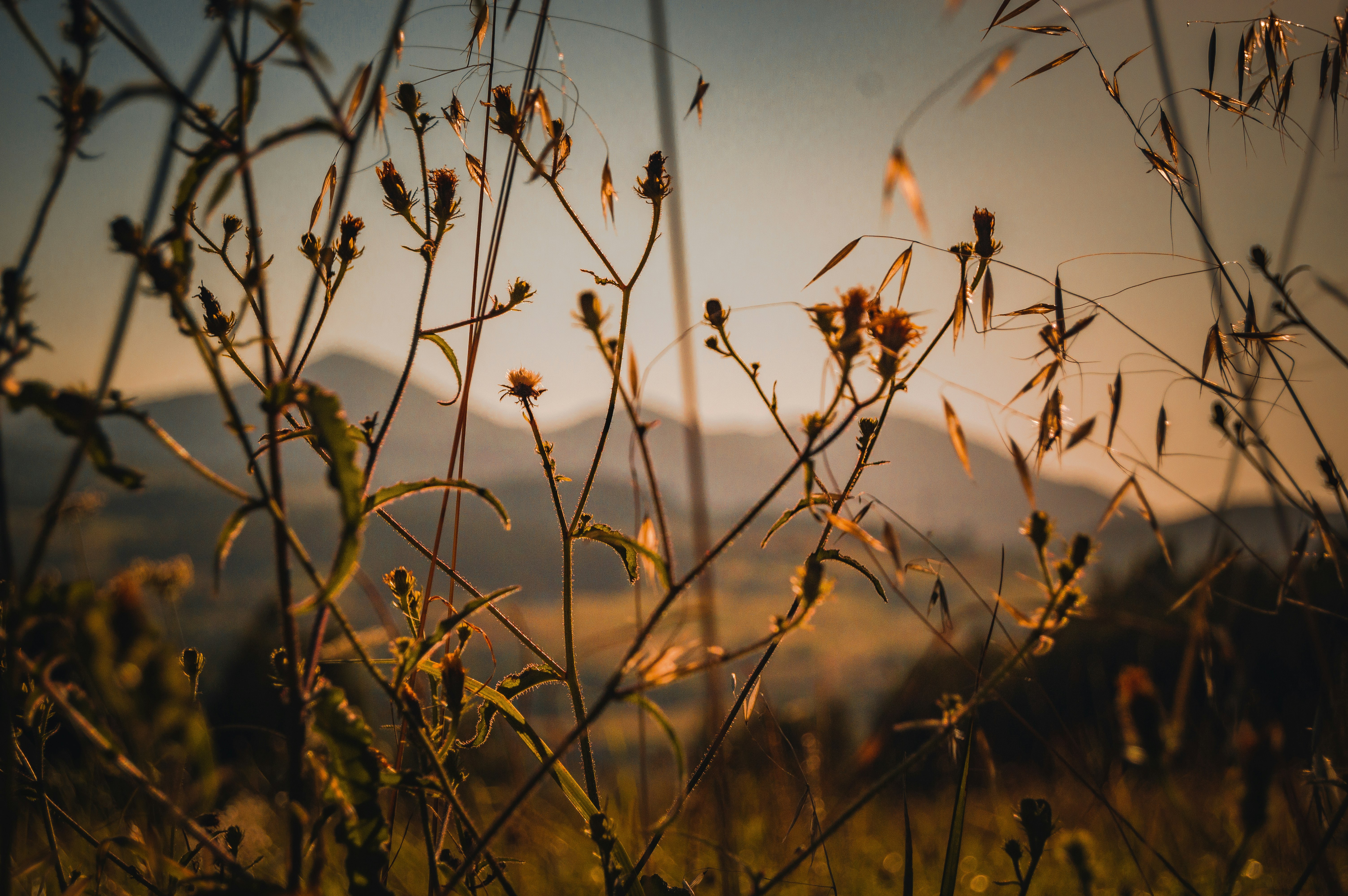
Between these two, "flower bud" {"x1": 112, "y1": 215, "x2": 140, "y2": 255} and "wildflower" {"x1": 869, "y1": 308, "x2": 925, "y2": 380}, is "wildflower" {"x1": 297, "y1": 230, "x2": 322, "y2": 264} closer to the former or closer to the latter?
"flower bud" {"x1": 112, "y1": 215, "x2": 140, "y2": 255}

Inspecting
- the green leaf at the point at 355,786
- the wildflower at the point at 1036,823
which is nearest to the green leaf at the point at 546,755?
the green leaf at the point at 355,786

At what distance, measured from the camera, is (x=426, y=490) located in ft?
2.88

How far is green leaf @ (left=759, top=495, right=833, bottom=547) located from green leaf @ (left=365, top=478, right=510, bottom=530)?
41 cm

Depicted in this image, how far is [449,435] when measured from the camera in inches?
73.2

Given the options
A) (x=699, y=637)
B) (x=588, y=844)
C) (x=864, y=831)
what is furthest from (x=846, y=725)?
(x=699, y=637)

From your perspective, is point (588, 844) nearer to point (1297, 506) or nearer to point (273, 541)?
point (273, 541)

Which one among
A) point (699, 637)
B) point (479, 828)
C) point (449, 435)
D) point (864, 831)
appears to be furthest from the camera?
point (864, 831)

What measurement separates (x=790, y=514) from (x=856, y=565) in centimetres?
15

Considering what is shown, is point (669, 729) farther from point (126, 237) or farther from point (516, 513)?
point (516, 513)

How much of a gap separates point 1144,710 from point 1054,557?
0.84 ft

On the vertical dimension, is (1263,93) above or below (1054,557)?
above

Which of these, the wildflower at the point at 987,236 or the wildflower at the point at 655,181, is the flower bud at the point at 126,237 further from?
the wildflower at the point at 987,236

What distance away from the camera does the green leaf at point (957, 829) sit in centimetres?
105

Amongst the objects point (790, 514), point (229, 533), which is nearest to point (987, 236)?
point (790, 514)
